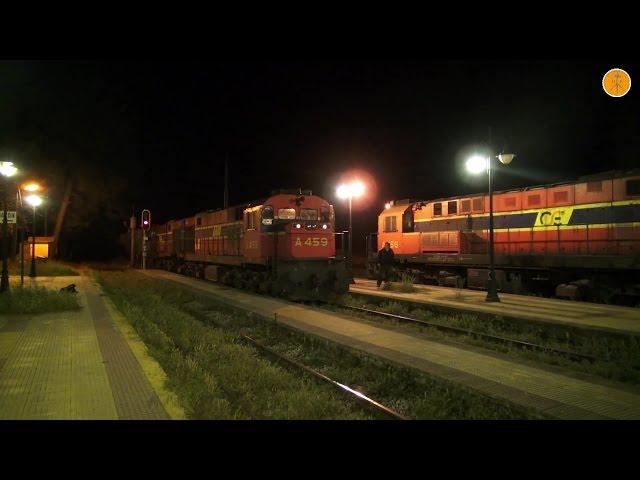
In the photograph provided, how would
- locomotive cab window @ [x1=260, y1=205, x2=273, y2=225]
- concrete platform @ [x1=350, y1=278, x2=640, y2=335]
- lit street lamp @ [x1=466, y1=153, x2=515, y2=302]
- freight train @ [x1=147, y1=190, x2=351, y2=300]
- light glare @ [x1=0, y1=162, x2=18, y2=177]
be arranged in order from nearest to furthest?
concrete platform @ [x1=350, y1=278, x2=640, y2=335], lit street lamp @ [x1=466, y1=153, x2=515, y2=302], light glare @ [x1=0, y1=162, x2=18, y2=177], freight train @ [x1=147, y1=190, x2=351, y2=300], locomotive cab window @ [x1=260, y1=205, x2=273, y2=225]

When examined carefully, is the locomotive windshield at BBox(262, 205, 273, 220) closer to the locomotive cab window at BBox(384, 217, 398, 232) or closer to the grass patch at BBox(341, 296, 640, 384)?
the grass patch at BBox(341, 296, 640, 384)

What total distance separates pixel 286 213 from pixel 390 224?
8.14 meters

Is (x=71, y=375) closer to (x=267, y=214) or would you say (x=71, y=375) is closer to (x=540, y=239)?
(x=267, y=214)

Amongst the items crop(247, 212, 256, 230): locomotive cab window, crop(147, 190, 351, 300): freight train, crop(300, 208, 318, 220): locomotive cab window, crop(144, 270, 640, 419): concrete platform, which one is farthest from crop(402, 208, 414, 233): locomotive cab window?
crop(144, 270, 640, 419): concrete platform

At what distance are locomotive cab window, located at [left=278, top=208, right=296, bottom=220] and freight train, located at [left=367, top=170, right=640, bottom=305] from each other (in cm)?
687

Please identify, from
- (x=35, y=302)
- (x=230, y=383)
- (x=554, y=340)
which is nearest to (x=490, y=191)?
(x=554, y=340)

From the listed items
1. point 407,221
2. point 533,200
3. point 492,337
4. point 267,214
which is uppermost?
point 533,200

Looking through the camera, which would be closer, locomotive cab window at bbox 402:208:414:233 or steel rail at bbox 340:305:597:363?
steel rail at bbox 340:305:597:363

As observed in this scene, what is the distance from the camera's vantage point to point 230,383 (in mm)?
7316

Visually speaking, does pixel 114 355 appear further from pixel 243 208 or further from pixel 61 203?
pixel 61 203

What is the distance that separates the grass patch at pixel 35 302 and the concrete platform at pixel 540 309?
376 inches

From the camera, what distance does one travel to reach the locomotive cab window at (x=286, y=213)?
17.6m

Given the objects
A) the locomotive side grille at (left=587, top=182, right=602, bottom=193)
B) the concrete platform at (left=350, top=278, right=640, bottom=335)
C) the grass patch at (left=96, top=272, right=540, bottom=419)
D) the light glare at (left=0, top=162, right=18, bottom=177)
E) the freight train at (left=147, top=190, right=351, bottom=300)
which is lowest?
the grass patch at (left=96, top=272, right=540, bottom=419)

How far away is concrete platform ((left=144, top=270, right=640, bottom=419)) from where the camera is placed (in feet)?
19.5
